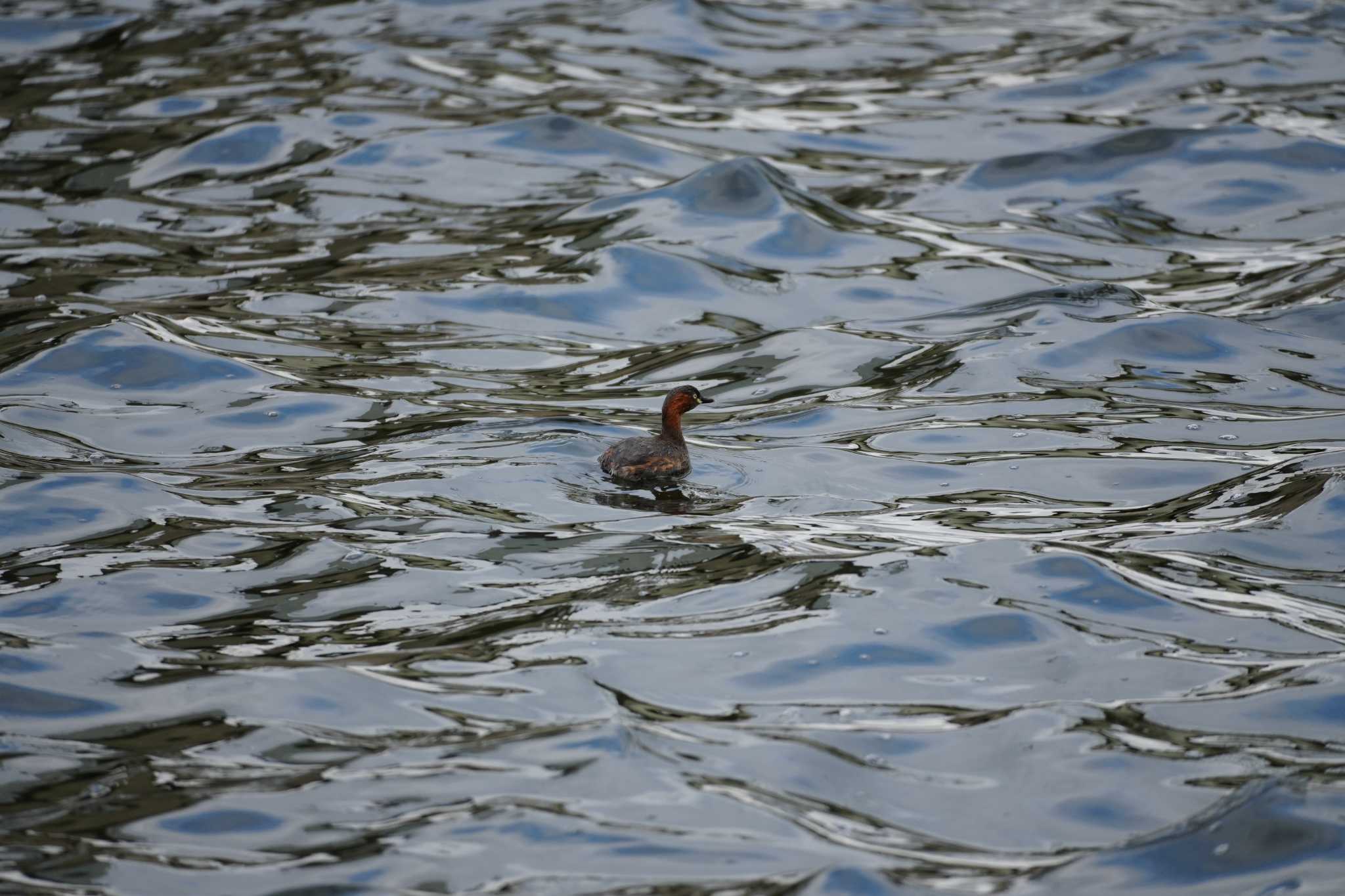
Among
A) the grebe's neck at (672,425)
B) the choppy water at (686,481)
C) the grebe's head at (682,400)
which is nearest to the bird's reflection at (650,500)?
the choppy water at (686,481)

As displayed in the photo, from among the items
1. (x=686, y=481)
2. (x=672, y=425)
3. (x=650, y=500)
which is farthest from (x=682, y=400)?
(x=650, y=500)

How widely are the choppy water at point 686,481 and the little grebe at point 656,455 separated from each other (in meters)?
0.17

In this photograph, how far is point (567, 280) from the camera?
12453 mm

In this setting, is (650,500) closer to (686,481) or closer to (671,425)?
(686,481)

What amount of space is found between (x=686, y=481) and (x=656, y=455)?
276 millimetres

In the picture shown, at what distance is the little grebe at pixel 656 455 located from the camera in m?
8.75

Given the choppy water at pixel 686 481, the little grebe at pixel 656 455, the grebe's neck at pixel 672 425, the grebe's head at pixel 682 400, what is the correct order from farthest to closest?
the grebe's head at pixel 682 400
the grebe's neck at pixel 672 425
the little grebe at pixel 656 455
the choppy water at pixel 686 481

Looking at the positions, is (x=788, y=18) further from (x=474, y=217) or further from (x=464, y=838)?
(x=464, y=838)

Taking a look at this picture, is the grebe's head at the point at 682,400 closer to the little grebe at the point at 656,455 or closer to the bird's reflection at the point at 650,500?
the little grebe at the point at 656,455

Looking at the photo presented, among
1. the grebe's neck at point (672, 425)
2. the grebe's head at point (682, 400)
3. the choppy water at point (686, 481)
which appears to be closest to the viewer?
the choppy water at point (686, 481)

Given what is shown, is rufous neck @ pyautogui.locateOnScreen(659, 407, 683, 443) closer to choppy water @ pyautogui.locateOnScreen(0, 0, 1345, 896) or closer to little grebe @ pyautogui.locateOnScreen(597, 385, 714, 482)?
little grebe @ pyautogui.locateOnScreen(597, 385, 714, 482)

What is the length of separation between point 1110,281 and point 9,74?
39.7 feet

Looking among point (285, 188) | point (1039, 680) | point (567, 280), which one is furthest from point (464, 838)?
point (285, 188)

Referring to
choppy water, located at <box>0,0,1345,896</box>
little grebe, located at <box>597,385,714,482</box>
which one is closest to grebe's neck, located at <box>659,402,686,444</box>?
little grebe, located at <box>597,385,714,482</box>
